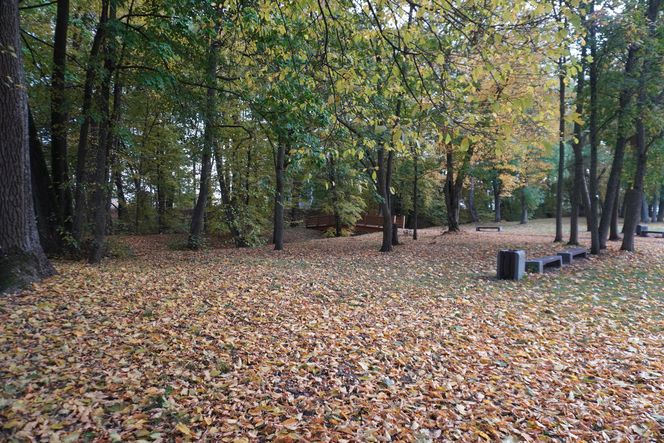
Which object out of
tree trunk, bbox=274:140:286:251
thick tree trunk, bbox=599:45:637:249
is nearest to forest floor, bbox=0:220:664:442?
thick tree trunk, bbox=599:45:637:249

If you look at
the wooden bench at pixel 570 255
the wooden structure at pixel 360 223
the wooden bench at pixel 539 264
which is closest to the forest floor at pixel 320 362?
the wooden bench at pixel 539 264

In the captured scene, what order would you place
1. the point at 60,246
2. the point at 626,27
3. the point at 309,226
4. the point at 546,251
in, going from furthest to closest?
the point at 309,226 < the point at 546,251 < the point at 626,27 < the point at 60,246

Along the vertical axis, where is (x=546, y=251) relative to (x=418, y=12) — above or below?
below

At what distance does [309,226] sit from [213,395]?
20.5 metres

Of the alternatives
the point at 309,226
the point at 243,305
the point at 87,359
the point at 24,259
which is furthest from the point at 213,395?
the point at 309,226

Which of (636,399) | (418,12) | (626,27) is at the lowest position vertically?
(636,399)

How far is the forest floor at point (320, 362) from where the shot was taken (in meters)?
2.45

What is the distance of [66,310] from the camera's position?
13.5ft

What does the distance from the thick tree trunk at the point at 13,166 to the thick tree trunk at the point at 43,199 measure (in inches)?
114

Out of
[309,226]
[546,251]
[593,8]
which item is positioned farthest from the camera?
[309,226]

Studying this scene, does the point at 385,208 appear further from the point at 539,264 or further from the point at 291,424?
the point at 291,424

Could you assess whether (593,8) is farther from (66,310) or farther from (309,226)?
(309,226)

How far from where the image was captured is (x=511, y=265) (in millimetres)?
7270

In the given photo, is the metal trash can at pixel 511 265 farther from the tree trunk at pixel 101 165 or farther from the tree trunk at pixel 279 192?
the tree trunk at pixel 101 165
